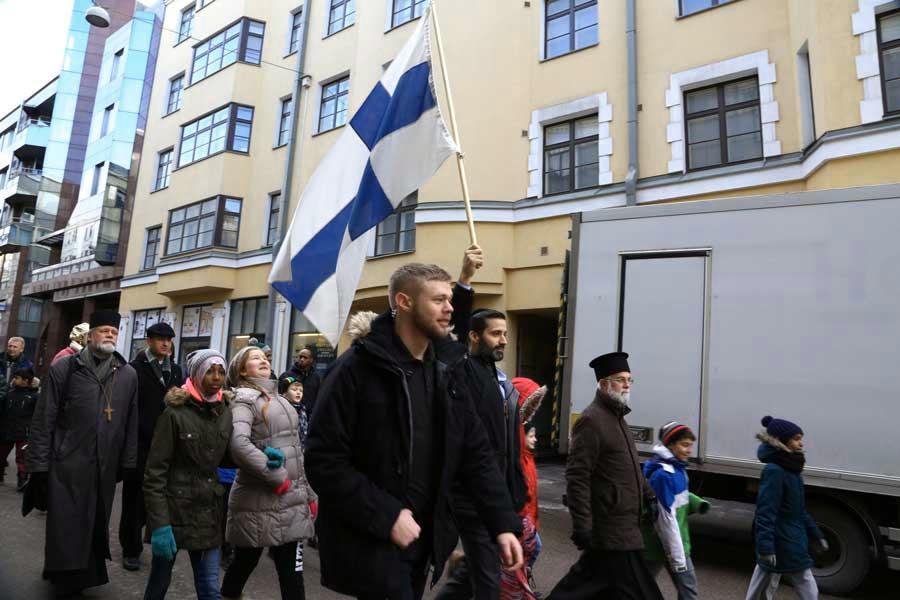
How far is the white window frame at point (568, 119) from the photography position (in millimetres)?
12086

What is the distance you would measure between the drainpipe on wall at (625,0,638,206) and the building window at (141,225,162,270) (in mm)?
16605

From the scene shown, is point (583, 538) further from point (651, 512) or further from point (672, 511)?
point (672, 511)

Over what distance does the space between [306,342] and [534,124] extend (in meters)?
8.32

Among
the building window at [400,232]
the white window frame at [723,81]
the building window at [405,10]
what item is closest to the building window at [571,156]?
the white window frame at [723,81]

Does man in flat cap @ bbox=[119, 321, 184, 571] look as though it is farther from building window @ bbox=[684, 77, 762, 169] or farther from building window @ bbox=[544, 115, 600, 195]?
building window @ bbox=[684, 77, 762, 169]

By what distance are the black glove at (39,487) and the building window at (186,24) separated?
21.9m

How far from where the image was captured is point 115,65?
102 ft

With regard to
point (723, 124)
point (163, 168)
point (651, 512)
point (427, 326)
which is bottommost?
point (651, 512)

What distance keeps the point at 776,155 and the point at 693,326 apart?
5.74 metres

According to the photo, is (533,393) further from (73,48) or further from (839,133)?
(73,48)

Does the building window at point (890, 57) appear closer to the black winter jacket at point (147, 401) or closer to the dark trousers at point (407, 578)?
the dark trousers at point (407, 578)

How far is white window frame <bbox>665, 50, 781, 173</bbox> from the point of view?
412 inches

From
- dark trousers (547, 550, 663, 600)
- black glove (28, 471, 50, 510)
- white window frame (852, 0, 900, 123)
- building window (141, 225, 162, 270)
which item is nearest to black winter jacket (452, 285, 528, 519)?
dark trousers (547, 550, 663, 600)

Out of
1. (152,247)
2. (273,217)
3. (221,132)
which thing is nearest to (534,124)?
(273,217)
